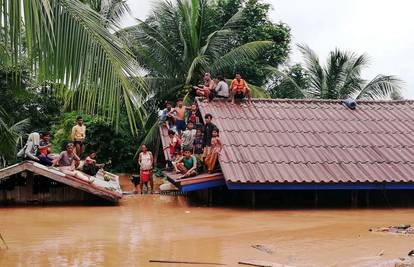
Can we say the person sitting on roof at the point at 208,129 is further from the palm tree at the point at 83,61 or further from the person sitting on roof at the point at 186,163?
the palm tree at the point at 83,61

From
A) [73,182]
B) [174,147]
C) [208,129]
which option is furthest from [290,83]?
[73,182]

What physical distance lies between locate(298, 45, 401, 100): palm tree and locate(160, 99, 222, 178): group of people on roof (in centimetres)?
Answer: 907

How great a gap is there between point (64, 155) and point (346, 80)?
13.9 m

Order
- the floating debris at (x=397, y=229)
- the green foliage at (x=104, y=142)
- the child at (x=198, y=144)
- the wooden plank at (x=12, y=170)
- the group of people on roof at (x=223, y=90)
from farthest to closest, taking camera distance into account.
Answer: the green foliage at (x=104, y=142) < the group of people on roof at (x=223, y=90) < the child at (x=198, y=144) < the wooden plank at (x=12, y=170) < the floating debris at (x=397, y=229)

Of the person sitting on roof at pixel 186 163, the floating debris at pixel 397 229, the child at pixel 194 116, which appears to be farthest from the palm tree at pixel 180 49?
the floating debris at pixel 397 229

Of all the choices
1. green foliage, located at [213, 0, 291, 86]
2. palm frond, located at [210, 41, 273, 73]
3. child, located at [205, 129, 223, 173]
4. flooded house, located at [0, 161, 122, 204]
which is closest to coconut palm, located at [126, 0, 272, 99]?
palm frond, located at [210, 41, 273, 73]

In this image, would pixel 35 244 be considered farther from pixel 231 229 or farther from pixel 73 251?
pixel 231 229

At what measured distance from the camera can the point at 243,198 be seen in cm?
1420

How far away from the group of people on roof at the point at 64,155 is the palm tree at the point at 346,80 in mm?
11740

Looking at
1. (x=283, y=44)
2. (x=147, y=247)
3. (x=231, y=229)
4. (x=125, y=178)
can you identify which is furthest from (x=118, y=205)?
(x=283, y=44)

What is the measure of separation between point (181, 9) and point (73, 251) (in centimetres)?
1507

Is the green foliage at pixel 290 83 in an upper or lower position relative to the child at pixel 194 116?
upper

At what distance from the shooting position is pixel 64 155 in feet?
48.6

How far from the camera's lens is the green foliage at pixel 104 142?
22.9 m
